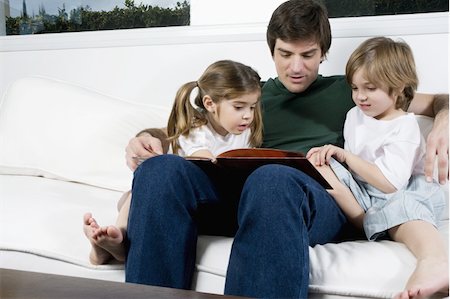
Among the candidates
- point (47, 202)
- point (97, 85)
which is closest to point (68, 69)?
point (97, 85)

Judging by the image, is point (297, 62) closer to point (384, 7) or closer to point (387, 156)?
point (387, 156)

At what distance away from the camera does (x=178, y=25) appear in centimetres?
225

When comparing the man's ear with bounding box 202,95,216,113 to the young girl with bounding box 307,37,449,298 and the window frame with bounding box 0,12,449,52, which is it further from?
the window frame with bounding box 0,12,449,52

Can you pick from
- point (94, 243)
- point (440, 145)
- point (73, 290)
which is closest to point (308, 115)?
point (440, 145)

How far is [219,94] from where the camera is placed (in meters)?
1.49

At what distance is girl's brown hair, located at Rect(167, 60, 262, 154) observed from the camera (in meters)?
1.47

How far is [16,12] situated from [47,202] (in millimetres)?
1561

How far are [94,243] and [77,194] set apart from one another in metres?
0.47

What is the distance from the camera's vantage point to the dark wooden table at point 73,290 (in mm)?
744

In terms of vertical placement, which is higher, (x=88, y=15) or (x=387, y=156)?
(x=88, y=15)

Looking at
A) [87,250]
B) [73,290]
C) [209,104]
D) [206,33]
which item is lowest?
[87,250]

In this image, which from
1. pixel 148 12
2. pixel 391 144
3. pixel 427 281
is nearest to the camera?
pixel 427 281

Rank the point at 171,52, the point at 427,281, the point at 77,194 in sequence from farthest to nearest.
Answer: the point at 171,52 < the point at 77,194 < the point at 427,281

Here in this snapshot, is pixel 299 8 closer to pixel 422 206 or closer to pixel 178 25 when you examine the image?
pixel 422 206
